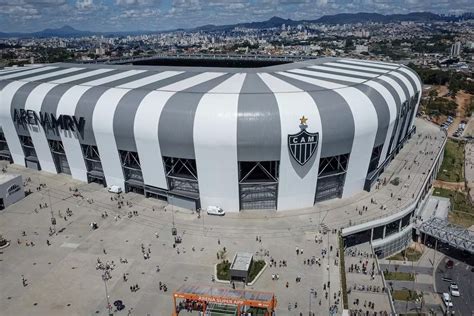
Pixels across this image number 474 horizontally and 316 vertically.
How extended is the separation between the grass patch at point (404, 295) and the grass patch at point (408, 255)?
285 inches

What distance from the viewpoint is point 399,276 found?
44.7 m

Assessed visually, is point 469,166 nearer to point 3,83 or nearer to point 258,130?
point 258,130

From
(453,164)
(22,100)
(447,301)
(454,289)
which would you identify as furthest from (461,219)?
(22,100)

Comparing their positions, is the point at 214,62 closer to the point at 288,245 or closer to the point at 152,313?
the point at 288,245

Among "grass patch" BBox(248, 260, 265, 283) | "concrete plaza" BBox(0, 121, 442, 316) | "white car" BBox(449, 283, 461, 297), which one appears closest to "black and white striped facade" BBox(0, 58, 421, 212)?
"concrete plaza" BBox(0, 121, 442, 316)

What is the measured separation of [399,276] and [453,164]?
44.5 meters

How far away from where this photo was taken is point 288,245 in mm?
40750

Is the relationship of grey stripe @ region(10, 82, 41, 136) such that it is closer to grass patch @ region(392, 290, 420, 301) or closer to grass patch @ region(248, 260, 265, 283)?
grass patch @ region(248, 260, 265, 283)

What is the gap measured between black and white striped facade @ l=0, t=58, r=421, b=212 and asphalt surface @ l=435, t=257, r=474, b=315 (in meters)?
13.9

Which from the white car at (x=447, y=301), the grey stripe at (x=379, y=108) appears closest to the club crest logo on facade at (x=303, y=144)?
the grey stripe at (x=379, y=108)

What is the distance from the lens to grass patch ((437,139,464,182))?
72375 millimetres

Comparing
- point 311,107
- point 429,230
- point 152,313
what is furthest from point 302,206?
point 152,313

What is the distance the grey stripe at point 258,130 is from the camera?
43656 millimetres

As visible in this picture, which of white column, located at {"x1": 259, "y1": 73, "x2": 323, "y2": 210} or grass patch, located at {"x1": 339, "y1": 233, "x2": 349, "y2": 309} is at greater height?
white column, located at {"x1": 259, "y1": 73, "x2": 323, "y2": 210}
